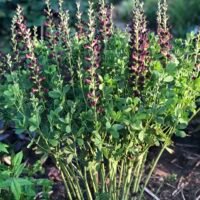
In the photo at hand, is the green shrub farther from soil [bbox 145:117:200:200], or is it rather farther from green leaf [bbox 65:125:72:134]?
soil [bbox 145:117:200:200]

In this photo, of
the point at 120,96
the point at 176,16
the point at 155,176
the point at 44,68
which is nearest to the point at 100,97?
the point at 120,96

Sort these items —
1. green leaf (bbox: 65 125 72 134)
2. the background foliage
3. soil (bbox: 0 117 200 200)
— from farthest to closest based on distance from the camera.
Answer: the background foliage
soil (bbox: 0 117 200 200)
green leaf (bbox: 65 125 72 134)

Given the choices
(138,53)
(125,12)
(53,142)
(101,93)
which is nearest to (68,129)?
(53,142)

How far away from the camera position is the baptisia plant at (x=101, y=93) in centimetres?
235

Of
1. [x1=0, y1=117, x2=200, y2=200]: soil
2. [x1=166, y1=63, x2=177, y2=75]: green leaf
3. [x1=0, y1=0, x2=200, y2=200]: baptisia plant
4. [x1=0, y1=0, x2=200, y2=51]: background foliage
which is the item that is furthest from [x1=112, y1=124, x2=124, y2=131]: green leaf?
[x1=0, y1=0, x2=200, y2=51]: background foliage

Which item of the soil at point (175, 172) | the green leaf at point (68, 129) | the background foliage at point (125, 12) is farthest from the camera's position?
the background foliage at point (125, 12)

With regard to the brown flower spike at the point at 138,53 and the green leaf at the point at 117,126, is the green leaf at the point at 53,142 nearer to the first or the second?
the green leaf at the point at 117,126

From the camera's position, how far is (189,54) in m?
2.70

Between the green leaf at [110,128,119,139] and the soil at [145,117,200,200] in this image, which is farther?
the soil at [145,117,200,200]

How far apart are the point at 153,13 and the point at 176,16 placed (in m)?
0.35

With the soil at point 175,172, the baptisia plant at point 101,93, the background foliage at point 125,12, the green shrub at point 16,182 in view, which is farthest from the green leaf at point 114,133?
the background foliage at point 125,12

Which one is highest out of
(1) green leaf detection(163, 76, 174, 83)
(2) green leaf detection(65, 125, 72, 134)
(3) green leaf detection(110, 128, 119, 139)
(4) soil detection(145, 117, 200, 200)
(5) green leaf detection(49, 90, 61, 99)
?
(1) green leaf detection(163, 76, 174, 83)

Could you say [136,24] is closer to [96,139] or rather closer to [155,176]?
[96,139]

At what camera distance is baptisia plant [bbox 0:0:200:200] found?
2.35 meters
